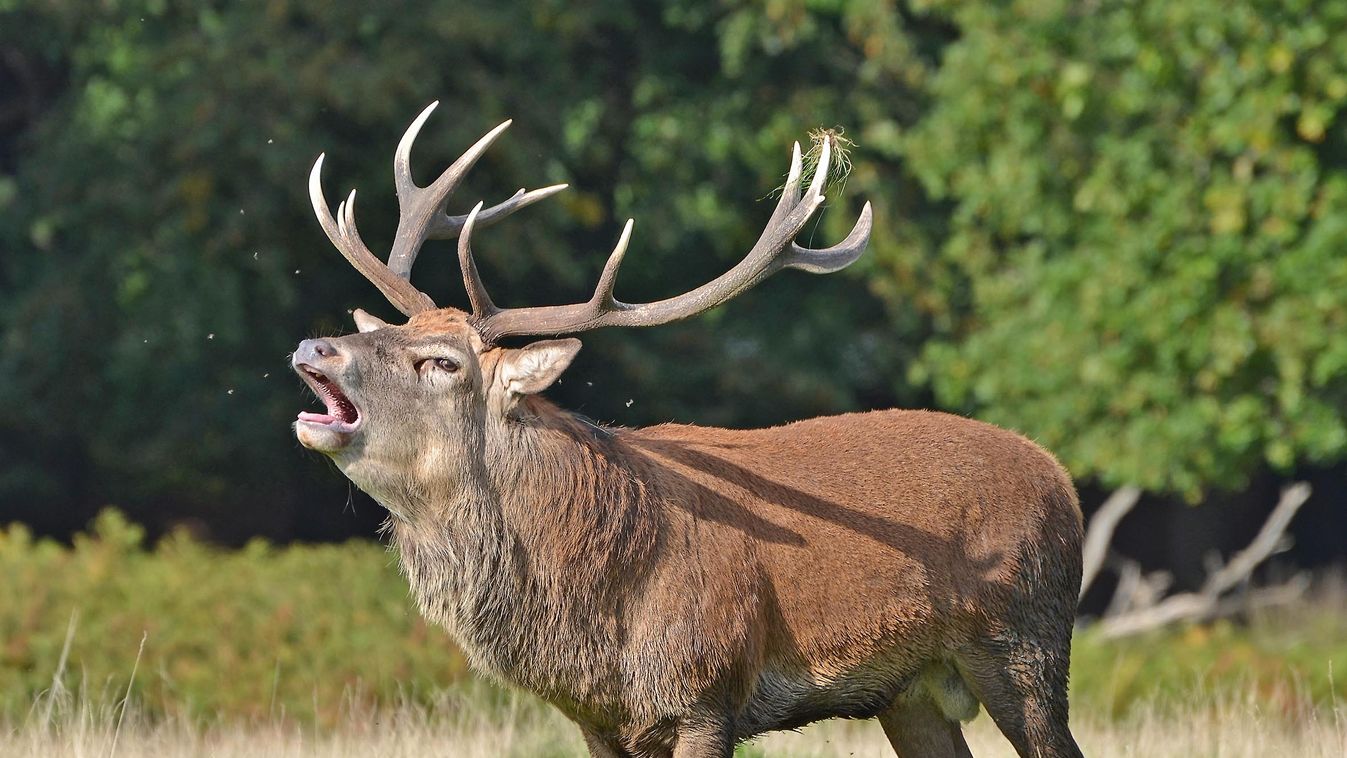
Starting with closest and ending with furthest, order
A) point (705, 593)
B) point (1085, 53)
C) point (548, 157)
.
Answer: point (705, 593), point (1085, 53), point (548, 157)

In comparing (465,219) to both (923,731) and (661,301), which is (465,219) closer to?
(661,301)

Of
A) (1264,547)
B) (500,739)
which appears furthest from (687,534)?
(1264,547)

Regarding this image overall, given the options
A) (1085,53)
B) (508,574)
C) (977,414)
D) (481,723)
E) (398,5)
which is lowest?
(481,723)

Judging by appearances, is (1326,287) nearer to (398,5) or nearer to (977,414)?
(977,414)

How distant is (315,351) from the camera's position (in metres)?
5.39

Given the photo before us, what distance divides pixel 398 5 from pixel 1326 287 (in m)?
7.02

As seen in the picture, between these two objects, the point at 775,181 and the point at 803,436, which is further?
the point at 775,181

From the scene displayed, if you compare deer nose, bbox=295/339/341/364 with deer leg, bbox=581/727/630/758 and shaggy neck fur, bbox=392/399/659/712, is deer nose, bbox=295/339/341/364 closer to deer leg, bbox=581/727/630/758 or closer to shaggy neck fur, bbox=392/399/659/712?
shaggy neck fur, bbox=392/399/659/712

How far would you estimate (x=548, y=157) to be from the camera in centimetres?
1420

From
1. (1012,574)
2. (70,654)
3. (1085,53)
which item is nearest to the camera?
(1012,574)

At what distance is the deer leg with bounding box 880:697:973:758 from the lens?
642 centimetres

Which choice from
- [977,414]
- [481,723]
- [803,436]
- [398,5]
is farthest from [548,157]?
[803,436]

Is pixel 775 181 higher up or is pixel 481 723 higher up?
pixel 775 181

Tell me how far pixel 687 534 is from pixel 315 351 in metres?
1.23
